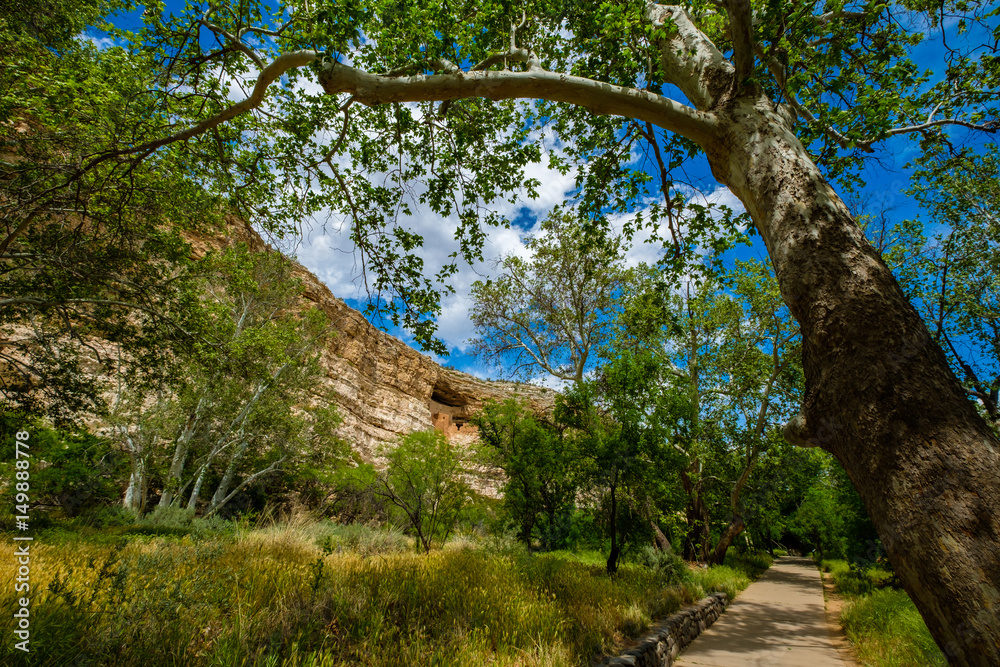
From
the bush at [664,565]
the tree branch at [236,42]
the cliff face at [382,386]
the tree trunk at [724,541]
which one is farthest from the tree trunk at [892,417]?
the cliff face at [382,386]

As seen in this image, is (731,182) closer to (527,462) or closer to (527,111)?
(527,111)

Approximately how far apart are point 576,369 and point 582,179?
9.18 metres

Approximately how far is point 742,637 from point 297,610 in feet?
24.1

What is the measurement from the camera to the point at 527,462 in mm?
10312

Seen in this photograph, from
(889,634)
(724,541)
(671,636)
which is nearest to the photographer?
(671,636)

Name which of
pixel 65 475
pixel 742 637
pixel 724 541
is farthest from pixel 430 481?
pixel 724 541

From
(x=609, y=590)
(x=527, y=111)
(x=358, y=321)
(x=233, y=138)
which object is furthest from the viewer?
(x=358, y=321)

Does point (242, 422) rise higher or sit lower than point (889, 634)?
higher

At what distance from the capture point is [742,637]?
679 cm

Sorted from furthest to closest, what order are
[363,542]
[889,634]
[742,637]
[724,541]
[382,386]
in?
[382,386], [724,541], [363,542], [742,637], [889,634]

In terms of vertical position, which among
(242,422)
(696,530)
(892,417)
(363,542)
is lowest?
(696,530)

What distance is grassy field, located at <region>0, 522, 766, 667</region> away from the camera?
2.58m

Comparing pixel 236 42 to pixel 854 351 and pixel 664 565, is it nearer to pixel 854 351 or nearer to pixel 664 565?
pixel 854 351

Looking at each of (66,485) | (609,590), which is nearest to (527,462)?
(609,590)
